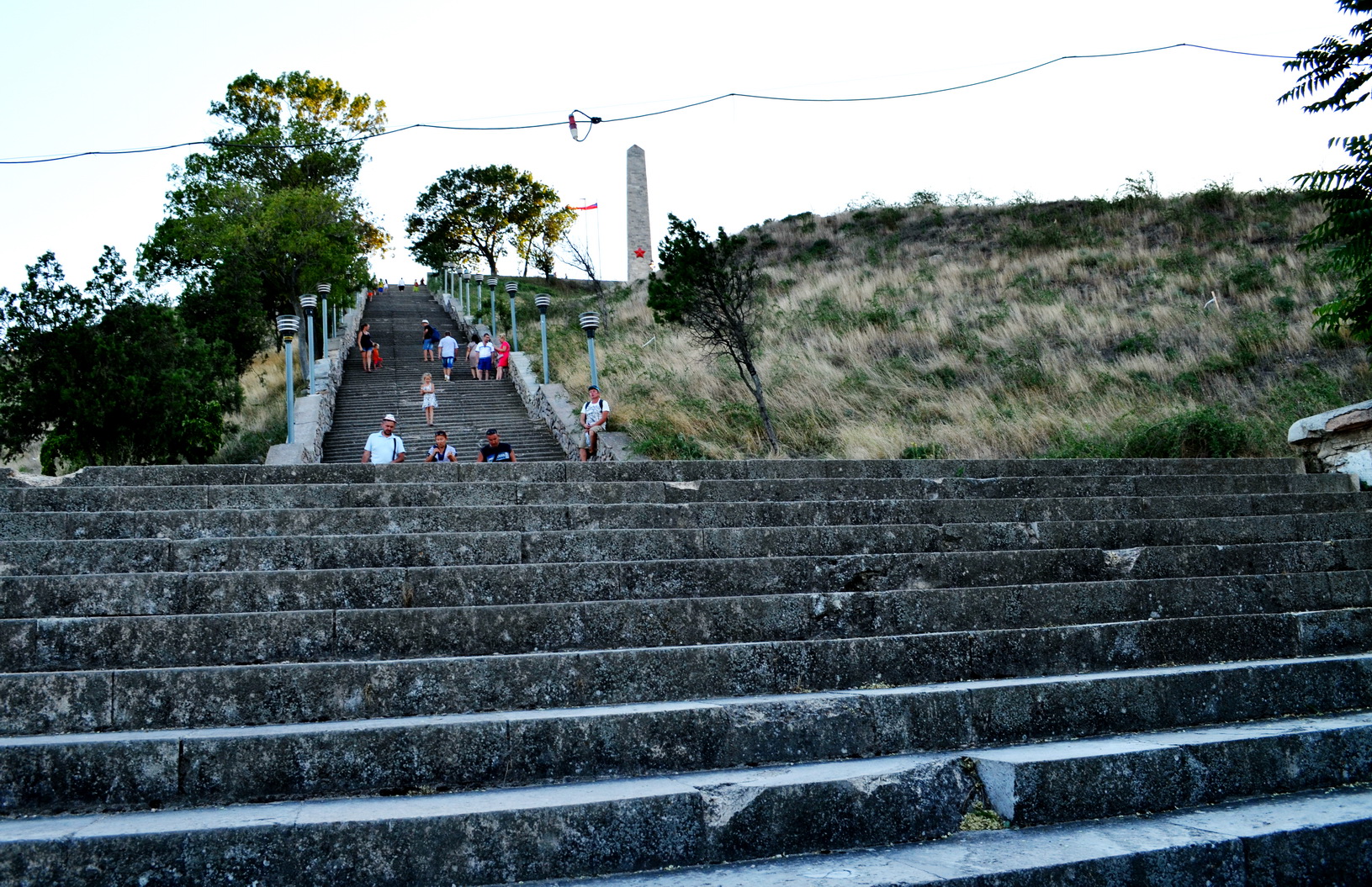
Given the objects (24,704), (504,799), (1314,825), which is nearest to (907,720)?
(1314,825)

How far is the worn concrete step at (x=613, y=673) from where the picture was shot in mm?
4547

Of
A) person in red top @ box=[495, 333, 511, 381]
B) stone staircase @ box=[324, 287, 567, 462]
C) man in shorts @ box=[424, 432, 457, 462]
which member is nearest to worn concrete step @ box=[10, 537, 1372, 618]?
man in shorts @ box=[424, 432, 457, 462]

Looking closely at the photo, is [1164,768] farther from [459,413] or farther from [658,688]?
[459,413]

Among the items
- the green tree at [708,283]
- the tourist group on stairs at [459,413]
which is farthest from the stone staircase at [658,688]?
the green tree at [708,283]

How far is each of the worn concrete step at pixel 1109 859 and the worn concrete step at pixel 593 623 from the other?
1894mm

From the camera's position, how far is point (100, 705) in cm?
454

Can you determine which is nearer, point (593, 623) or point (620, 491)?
point (593, 623)

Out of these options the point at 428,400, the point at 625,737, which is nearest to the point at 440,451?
the point at 428,400

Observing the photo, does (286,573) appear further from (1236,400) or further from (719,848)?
(1236,400)

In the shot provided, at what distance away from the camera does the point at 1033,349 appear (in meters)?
19.1

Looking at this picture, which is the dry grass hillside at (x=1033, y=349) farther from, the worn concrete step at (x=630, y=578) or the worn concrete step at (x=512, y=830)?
the worn concrete step at (x=512, y=830)

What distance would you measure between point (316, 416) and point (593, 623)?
11.8 m

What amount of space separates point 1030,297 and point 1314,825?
21415 millimetres

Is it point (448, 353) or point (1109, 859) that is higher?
point (448, 353)
